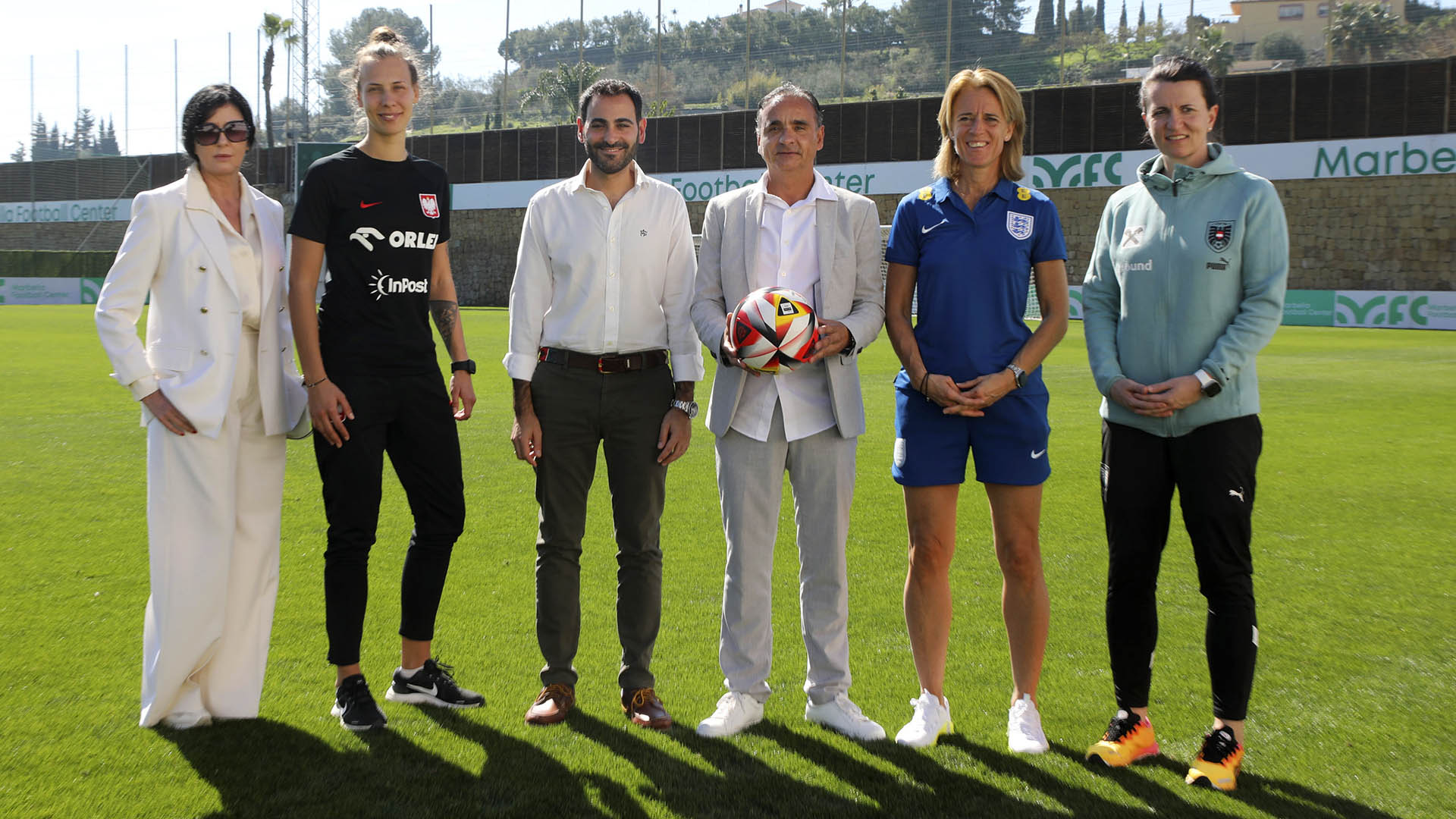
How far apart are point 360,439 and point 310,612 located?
5.24ft

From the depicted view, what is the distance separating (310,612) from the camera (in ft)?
16.1

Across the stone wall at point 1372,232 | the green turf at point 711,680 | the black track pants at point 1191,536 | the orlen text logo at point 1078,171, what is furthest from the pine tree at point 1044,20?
the black track pants at point 1191,536

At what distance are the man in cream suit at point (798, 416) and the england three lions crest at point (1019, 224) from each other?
429 millimetres

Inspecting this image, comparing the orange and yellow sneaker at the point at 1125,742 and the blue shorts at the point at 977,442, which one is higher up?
the blue shorts at the point at 977,442

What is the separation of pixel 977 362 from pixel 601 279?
4.00 feet

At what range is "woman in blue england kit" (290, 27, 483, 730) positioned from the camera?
3592 millimetres

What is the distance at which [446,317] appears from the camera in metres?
4.00

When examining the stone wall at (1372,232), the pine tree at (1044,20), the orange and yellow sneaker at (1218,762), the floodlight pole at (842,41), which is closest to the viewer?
the orange and yellow sneaker at (1218,762)

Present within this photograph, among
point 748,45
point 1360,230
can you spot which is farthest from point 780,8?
point 1360,230

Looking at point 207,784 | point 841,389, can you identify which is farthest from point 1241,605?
point 207,784

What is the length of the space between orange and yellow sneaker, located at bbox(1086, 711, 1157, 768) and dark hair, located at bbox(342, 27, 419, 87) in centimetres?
298

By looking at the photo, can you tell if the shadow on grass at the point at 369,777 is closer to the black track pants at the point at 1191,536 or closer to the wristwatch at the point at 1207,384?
the black track pants at the point at 1191,536

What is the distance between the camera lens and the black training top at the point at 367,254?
142 inches

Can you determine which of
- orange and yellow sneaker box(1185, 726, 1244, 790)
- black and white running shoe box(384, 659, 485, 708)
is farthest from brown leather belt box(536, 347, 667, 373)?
orange and yellow sneaker box(1185, 726, 1244, 790)
